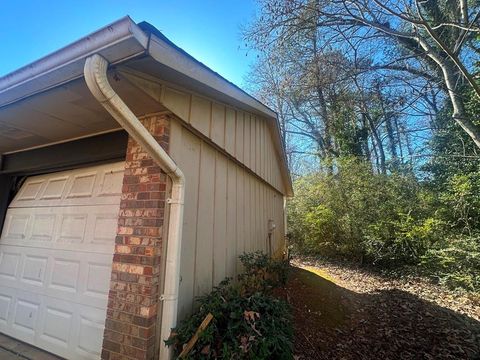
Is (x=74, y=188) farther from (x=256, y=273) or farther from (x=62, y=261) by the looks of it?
(x=256, y=273)

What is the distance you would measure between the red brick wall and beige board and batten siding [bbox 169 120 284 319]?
0.31 m

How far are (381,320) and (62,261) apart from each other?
15.9 ft

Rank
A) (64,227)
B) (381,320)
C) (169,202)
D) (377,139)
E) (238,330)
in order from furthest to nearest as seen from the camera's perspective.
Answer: (377,139), (381,320), (64,227), (169,202), (238,330)

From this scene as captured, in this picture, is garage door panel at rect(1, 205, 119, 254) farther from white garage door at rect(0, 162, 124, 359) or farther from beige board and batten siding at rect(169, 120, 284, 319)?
beige board and batten siding at rect(169, 120, 284, 319)

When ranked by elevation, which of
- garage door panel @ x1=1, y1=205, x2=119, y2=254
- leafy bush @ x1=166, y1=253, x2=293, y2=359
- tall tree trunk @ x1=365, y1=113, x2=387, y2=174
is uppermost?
tall tree trunk @ x1=365, y1=113, x2=387, y2=174

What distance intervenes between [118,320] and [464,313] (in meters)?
5.78

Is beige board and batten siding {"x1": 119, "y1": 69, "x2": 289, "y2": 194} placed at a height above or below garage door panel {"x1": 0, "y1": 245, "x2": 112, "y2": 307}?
above

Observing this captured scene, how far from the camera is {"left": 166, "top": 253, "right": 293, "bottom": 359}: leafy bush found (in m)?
2.13

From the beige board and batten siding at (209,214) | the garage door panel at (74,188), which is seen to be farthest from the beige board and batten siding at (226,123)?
the garage door panel at (74,188)

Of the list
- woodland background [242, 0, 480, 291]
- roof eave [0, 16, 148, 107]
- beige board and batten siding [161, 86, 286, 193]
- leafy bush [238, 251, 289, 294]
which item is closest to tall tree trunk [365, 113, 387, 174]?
woodland background [242, 0, 480, 291]

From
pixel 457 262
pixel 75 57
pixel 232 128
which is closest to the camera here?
pixel 75 57

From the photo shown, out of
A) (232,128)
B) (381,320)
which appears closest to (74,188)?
(232,128)

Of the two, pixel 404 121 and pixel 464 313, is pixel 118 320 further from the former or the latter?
pixel 404 121

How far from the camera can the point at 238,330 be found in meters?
2.30
